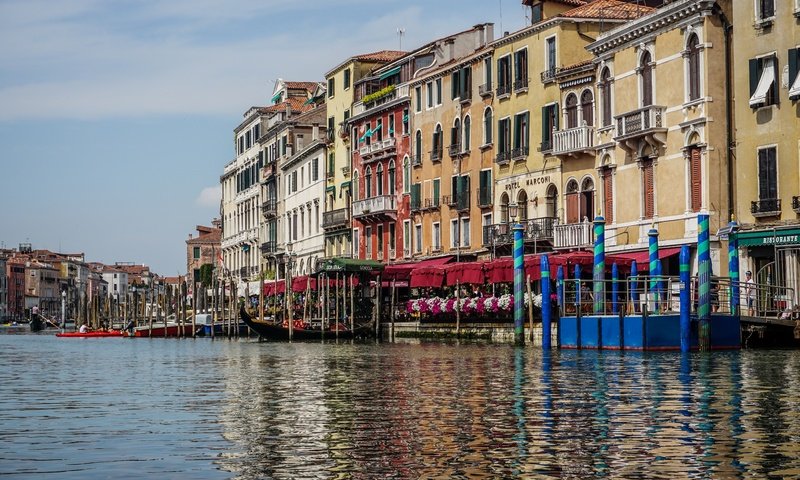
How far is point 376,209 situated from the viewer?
71125 millimetres

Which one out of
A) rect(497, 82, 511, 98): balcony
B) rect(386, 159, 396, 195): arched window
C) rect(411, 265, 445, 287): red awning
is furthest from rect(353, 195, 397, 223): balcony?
rect(497, 82, 511, 98): balcony

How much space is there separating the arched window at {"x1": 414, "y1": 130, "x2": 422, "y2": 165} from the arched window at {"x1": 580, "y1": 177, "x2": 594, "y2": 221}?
16879 mm

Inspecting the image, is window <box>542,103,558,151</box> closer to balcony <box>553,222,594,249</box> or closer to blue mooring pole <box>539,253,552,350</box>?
balcony <box>553,222,594,249</box>

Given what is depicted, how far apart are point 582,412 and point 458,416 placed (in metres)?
1.67

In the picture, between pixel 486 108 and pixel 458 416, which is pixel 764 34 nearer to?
pixel 486 108

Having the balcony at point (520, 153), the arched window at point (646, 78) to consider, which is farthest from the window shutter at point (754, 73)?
the balcony at point (520, 153)

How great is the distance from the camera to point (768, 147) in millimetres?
39750

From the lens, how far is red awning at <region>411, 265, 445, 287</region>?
2162 inches

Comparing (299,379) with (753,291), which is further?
(753,291)

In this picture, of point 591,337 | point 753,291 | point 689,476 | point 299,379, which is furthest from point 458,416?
point 753,291

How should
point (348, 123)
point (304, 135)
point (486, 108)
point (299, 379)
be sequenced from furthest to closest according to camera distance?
point (304, 135), point (348, 123), point (486, 108), point (299, 379)

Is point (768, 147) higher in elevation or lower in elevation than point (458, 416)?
higher

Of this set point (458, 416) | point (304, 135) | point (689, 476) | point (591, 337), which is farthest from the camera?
point (304, 135)

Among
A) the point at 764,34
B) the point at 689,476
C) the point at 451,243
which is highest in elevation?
the point at 764,34
